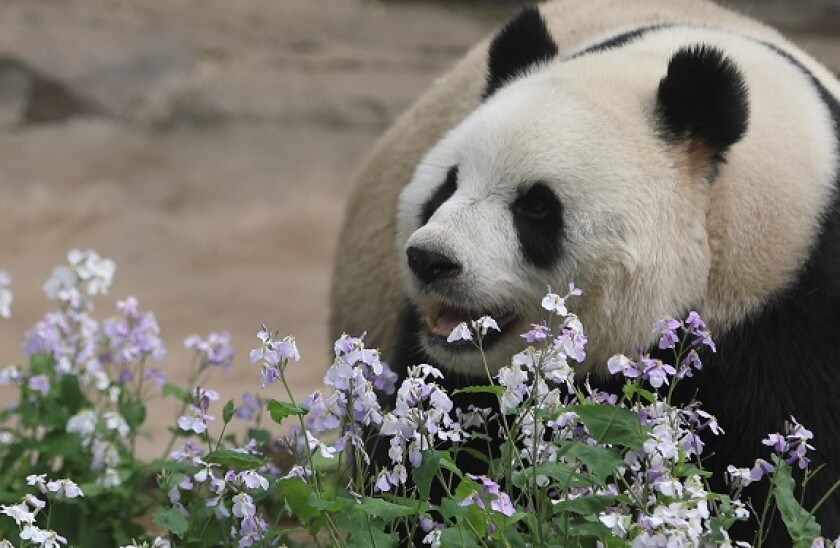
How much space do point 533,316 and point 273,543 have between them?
0.79 metres

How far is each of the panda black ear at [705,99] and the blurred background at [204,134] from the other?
3.61 meters

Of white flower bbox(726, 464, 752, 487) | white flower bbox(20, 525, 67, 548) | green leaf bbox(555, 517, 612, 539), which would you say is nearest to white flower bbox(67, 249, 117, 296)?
white flower bbox(20, 525, 67, 548)

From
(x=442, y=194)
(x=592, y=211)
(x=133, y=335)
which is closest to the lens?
(x=592, y=211)

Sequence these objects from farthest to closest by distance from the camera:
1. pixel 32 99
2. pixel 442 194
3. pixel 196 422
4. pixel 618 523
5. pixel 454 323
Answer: pixel 32 99
pixel 442 194
pixel 454 323
pixel 196 422
pixel 618 523

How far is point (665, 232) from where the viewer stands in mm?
2959

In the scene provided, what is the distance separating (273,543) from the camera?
2.52 metres

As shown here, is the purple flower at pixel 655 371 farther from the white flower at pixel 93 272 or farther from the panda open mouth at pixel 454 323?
the white flower at pixel 93 272

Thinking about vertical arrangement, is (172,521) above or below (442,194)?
below

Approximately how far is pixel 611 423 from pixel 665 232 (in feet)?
2.68

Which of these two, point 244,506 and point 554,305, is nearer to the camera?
point 554,305

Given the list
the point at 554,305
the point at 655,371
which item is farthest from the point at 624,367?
the point at 554,305

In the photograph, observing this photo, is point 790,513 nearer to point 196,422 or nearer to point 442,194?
point 196,422

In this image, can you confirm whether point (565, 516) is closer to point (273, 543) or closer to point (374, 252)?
point (273, 543)

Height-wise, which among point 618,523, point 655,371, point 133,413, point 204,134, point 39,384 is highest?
point 655,371
